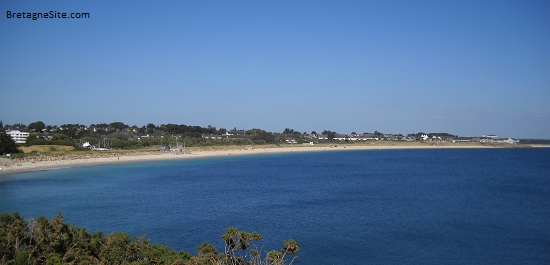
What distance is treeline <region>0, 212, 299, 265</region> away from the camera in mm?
9172

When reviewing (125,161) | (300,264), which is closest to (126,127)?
(125,161)

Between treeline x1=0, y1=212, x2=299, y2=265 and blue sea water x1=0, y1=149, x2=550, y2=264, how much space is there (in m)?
6.68

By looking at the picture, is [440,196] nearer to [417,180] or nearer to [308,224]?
[417,180]

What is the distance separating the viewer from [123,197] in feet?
104

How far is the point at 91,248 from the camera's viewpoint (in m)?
10.2

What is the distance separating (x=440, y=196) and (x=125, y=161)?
45977 millimetres

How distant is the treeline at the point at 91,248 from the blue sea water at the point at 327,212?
6.68 meters

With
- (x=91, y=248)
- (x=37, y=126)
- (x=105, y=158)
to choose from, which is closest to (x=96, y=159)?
(x=105, y=158)

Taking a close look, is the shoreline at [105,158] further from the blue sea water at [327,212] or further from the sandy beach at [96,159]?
the blue sea water at [327,212]

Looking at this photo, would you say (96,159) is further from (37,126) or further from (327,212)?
(37,126)

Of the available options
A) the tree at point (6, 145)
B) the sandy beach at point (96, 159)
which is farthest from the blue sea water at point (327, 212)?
the tree at point (6, 145)

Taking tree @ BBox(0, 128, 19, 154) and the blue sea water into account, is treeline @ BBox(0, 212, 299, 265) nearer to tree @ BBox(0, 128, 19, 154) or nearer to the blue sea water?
the blue sea water

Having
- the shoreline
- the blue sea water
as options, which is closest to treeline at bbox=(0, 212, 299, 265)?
the blue sea water

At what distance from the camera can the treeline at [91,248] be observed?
30.1 feet
